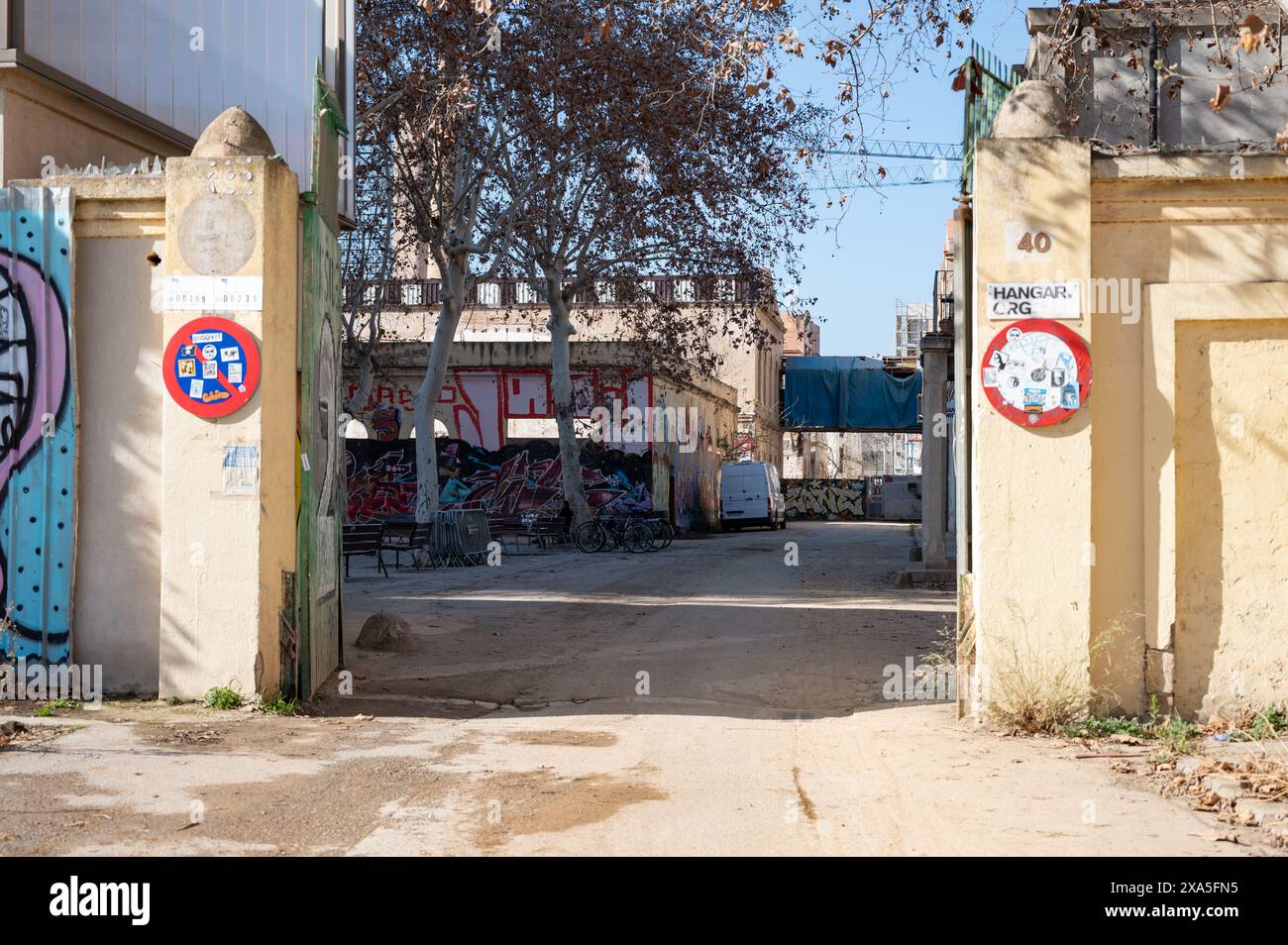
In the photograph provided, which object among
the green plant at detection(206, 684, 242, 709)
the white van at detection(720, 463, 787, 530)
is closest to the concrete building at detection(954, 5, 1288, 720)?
the green plant at detection(206, 684, 242, 709)

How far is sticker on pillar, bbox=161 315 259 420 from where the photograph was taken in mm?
7910

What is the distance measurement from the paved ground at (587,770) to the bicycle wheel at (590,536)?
16118 millimetres

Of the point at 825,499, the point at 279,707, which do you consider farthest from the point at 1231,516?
the point at 825,499

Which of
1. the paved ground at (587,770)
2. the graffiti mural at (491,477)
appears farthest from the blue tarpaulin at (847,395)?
the paved ground at (587,770)

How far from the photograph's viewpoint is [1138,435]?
7578mm

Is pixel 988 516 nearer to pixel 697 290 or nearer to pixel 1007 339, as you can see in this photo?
pixel 1007 339

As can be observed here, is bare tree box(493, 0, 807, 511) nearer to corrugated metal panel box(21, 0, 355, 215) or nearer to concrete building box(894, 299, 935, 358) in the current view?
corrugated metal panel box(21, 0, 355, 215)

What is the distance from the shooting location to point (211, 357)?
7.92m

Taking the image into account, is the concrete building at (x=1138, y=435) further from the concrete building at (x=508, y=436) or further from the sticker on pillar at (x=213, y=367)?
the concrete building at (x=508, y=436)

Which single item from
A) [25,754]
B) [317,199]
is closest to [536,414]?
[317,199]

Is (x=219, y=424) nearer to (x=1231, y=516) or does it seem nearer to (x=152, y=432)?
(x=152, y=432)

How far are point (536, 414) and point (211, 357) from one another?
27.9 meters

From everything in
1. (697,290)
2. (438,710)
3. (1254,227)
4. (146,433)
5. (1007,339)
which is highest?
(697,290)

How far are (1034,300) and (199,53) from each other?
798 centimetres
